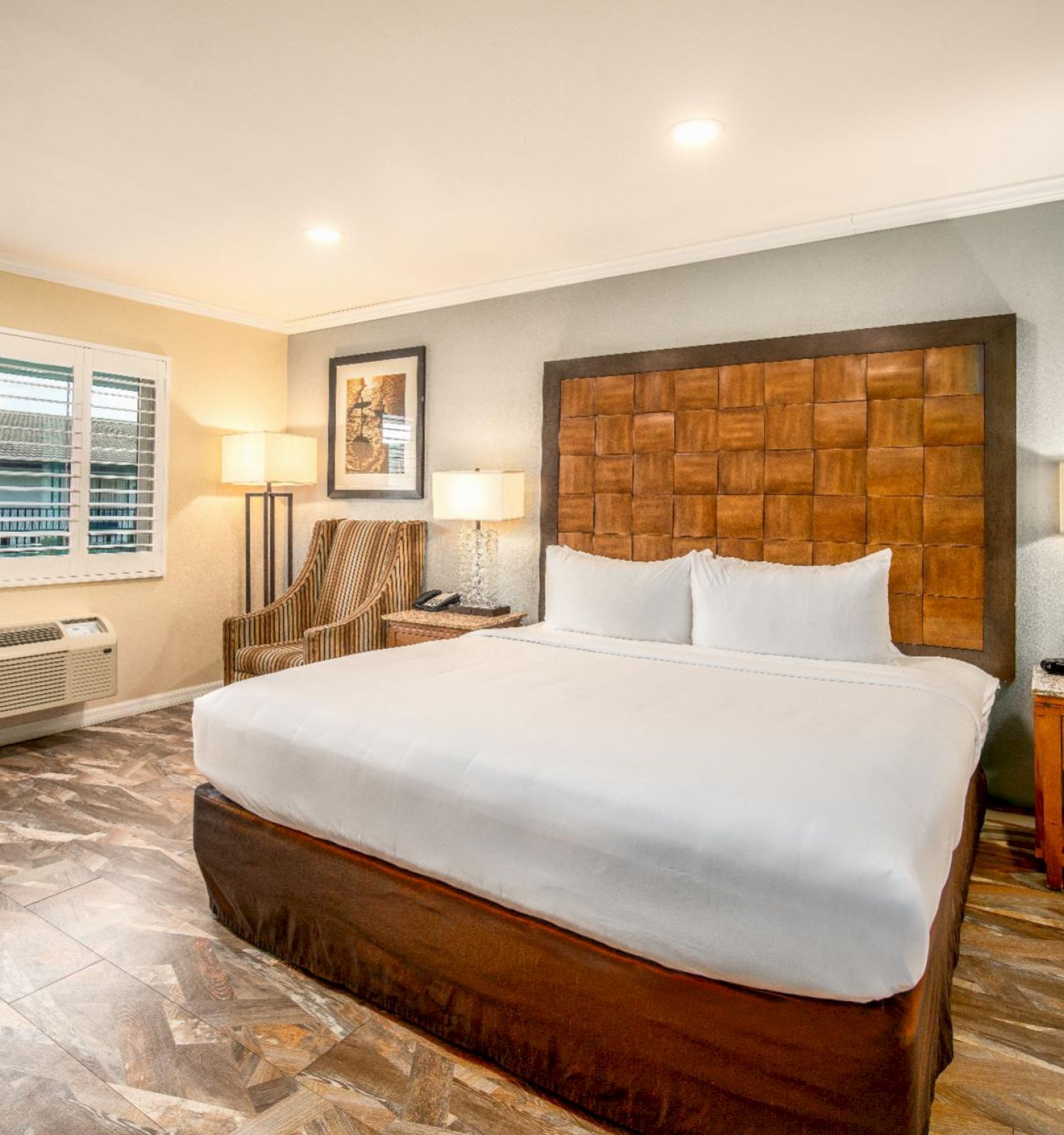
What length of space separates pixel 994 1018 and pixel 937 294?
2.74 meters

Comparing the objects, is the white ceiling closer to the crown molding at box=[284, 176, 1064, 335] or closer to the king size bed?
the crown molding at box=[284, 176, 1064, 335]

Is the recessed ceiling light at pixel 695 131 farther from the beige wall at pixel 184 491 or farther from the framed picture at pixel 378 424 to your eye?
the beige wall at pixel 184 491

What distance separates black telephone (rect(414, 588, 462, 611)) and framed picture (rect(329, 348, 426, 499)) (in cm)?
71

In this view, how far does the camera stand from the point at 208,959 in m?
2.26

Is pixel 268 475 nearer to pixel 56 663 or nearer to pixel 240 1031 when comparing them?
pixel 56 663

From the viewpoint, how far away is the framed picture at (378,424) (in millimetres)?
4977

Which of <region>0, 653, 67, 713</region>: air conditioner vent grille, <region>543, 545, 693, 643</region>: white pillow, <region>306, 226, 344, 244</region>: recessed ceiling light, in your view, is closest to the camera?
<region>543, 545, 693, 643</region>: white pillow

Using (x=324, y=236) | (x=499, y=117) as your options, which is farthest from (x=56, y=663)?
(x=499, y=117)

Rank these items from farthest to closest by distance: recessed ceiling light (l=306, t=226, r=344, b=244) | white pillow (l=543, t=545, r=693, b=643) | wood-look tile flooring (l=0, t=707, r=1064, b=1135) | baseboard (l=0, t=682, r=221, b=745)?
baseboard (l=0, t=682, r=221, b=745), recessed ceiling light (l=306, t=226, r=344, b=244), white pillow (l=543, t=545, r=693, b=643), wood-look tile flooring (l=0, t=707, r=1064, b=1135)

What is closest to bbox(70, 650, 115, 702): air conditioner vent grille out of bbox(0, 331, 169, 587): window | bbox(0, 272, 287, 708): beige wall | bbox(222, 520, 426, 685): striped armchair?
bbox(0, 272, 287, 708): beige wall

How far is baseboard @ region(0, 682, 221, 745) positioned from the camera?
434 cm

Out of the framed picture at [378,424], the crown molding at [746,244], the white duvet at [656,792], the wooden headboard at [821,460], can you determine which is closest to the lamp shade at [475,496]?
the wooden headboard at [821,460]

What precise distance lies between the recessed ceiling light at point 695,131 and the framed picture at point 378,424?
8.02ft

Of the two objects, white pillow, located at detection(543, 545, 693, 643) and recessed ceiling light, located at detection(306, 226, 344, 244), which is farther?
recessed ceiling light, located at detection(306, 226, 344, 244)
